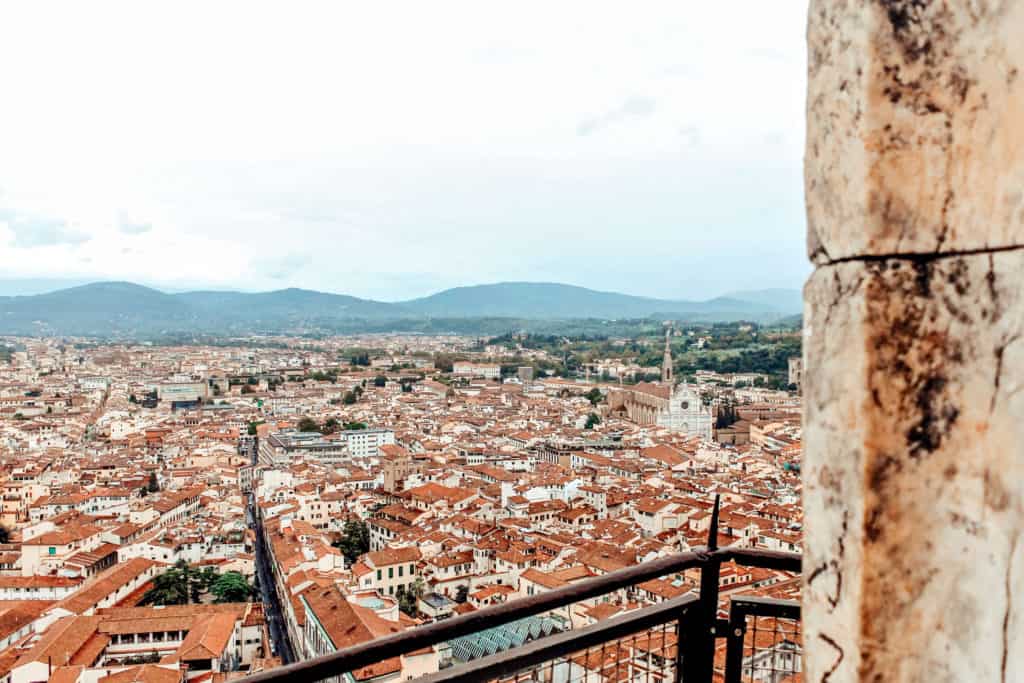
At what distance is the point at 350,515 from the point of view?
21641mm

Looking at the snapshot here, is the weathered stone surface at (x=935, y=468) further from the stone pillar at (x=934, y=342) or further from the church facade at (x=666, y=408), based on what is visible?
the church facade at (x=666, y=408)

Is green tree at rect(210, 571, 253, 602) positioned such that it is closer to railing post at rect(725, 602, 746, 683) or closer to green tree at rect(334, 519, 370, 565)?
green tree at rect(334, 519, 370, 565)

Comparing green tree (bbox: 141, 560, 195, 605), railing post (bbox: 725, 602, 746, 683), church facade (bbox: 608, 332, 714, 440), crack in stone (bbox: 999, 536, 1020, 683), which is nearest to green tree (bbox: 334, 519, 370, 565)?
green tree (bbox: 141, 560, 195, 605)

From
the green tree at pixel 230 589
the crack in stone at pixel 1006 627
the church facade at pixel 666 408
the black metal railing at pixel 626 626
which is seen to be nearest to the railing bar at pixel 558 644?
the black metal railing at pixel 626 626

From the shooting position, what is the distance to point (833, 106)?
1.04 metres

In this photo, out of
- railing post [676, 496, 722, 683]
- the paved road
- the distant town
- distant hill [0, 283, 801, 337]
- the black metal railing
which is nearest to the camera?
the black metal railing

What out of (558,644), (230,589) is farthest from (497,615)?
(230,589)

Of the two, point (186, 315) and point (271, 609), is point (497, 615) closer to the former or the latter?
point (271, 609)

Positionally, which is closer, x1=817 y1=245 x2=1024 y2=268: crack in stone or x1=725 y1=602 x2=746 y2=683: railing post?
x1=817 y1=245 x2=1024 y2=268: crack in stone

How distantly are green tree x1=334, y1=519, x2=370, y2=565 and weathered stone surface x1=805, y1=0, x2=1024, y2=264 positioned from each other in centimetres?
1904

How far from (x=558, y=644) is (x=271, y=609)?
16.8 m

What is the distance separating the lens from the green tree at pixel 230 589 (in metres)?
17.4

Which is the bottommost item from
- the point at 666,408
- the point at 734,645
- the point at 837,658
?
the point at 666,408

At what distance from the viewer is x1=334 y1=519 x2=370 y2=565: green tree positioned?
63.5 ft
